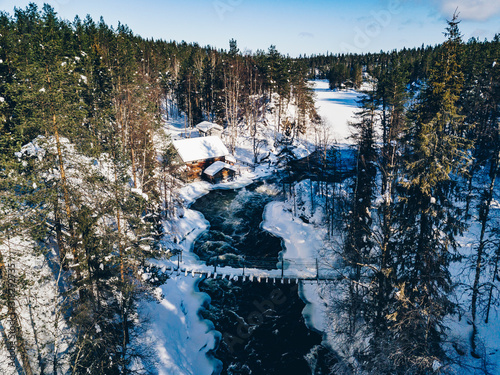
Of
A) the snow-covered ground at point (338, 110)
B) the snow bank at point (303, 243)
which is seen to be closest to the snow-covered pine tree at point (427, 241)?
the snow bank at point (303, 243)

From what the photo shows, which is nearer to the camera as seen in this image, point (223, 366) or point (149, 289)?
point (223, 366)

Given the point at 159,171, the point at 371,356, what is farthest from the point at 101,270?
the point at 159,171

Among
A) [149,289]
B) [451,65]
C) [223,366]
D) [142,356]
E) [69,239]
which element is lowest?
[223,366]

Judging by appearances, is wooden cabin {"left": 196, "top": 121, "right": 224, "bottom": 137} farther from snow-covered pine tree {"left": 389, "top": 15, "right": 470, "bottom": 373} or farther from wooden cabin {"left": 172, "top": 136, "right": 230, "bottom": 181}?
snow-covered pine tree {"left": 389, "top": 15, "right": 470, "bottom": 373}

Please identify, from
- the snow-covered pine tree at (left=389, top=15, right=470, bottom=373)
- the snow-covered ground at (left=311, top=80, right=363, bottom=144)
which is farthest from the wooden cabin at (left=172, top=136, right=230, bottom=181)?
the snow-covered pine tree at (left=389, top=15, right=470, bottom=373)

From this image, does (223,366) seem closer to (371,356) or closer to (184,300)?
(184,300)

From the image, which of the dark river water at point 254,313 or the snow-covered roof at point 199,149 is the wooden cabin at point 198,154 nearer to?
the snow-covered roof at point 199,149
